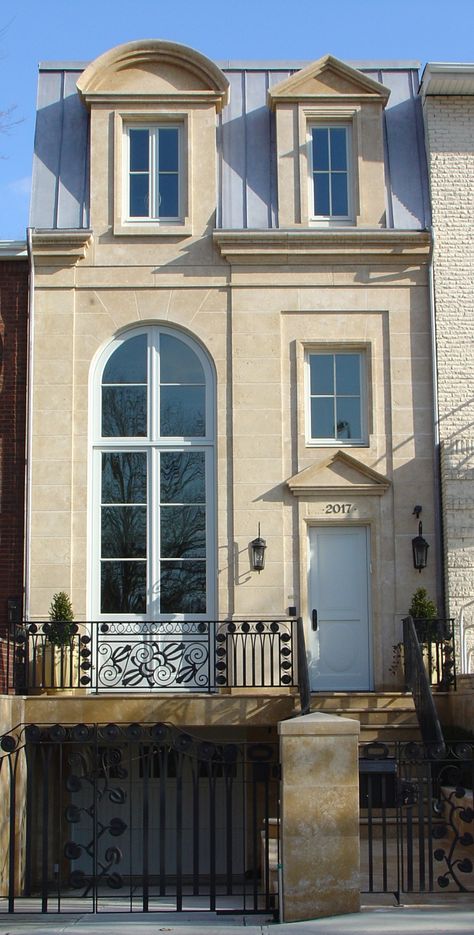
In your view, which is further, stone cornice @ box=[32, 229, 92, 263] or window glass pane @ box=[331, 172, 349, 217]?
window glass pane @ box=[331, 172, 349, 217]

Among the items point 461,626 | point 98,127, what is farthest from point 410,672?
point 98,127

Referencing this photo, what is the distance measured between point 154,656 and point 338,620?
2529mm

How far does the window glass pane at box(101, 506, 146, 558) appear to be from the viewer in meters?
16.7

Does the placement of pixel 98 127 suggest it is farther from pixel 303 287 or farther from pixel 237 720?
pixel 237 720

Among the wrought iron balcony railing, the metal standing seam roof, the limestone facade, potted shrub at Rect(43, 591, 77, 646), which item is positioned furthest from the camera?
the metal standing seam roof

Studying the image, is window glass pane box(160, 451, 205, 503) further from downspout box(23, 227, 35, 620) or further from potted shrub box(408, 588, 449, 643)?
potted shrub box(408, 588, 449, 643)

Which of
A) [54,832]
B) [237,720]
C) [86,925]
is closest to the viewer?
[86,925]

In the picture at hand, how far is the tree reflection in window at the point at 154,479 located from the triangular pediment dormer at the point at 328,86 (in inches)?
154

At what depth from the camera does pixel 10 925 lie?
933 cm

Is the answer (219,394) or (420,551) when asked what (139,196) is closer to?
(219,394)

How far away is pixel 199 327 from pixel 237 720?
5.54 meters

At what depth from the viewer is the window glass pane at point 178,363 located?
56.1ft

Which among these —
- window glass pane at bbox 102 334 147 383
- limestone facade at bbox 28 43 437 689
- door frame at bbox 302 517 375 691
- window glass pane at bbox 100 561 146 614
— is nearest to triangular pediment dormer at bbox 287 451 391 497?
limestone facade at bbox 28 43 437 689

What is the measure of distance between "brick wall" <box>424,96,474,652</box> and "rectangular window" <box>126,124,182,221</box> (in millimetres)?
3661
